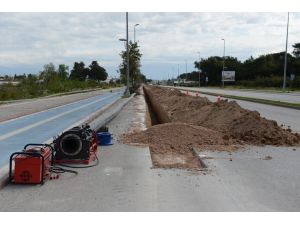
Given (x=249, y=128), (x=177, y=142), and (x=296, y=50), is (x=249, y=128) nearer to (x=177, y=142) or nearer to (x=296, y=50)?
(x=177, y=142)

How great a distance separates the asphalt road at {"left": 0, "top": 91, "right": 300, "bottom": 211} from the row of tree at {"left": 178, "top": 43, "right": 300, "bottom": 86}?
88699mm

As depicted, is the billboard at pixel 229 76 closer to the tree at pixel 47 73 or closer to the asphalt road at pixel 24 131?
the tree at pixel 47 73

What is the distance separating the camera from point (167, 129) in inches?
555

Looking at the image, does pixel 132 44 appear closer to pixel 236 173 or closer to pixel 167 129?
pixel 167 129

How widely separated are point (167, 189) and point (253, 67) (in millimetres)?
125108

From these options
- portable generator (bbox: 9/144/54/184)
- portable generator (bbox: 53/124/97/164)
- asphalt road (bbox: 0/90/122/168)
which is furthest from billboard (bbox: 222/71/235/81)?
portable generator (bbox: 9/144/54/184)

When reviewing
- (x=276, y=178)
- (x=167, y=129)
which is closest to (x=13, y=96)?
(x=167, y=129)

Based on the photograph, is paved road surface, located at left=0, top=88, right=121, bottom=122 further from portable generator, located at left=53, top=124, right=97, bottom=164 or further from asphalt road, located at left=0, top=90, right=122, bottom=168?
portable generator, located at left=53, top=124, right=97, bottom=164

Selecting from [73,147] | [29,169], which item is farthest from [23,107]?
[29,169]

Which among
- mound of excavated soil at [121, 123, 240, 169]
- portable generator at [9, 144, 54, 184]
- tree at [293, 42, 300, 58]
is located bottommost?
mound of excavated soil at [121, 123, 240, 169]

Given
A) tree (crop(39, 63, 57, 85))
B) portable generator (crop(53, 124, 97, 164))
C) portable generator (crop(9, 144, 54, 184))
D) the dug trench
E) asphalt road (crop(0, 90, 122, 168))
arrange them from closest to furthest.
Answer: portable generator (crop(9, 144, 54, 184)), portable generator (crop(53, 124, 97, 164)), the dug trench, asphalt road (crop(0, 90, 122, 168)), tree (crop(39, 63, 57, 85))

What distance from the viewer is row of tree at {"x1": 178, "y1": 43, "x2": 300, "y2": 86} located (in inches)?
4329

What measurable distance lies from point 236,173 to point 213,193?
181cm

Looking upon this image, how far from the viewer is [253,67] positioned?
129125mm
